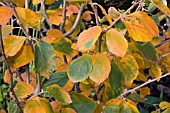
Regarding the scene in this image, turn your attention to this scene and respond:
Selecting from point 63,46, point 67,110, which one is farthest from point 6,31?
point 67,110

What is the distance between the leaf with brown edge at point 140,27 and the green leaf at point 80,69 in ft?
0.48

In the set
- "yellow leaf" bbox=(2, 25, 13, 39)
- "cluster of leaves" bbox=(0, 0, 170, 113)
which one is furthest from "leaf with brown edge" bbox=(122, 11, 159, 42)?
"yellow leaf" bbox=(2, 25, 13, 39)

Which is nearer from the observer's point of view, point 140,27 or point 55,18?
point 140,27

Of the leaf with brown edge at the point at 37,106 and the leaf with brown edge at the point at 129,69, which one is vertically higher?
the leaf with brown edge at the point at 129,69

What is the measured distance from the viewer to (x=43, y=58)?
967mm

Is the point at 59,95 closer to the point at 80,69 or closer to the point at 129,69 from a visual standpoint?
the point at 80,69

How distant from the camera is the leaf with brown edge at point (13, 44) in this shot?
97cm

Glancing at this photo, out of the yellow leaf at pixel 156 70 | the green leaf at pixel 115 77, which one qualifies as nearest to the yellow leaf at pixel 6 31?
the green leaf at pixel 115 77

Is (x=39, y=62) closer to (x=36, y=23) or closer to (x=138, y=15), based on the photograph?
(x=36, y=23)

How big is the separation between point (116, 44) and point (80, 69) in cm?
13

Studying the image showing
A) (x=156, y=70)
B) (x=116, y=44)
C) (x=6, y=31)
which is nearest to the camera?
(x=116, y=44)

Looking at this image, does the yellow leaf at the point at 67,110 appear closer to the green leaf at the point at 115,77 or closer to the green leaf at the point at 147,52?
the green leaf at the point at 115,77

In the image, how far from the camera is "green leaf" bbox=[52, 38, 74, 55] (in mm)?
1088

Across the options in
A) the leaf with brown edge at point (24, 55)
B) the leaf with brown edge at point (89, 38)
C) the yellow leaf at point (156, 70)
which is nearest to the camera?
the leaf with brown edge at point (89, 38)
